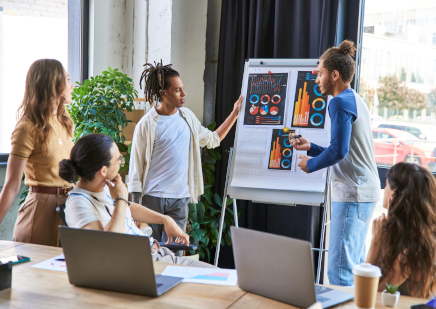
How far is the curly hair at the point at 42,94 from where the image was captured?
198 cm

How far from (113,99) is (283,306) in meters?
2.33

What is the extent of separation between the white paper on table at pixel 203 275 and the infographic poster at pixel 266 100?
150 centimetres

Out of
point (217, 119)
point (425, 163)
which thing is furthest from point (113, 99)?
point (425, 163)

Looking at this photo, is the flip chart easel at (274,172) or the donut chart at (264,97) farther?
the donut chart at (264,97)

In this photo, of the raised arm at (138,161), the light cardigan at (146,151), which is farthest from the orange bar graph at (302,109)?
the raised arm at (138,161)

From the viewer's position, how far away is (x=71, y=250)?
1305 millimetres

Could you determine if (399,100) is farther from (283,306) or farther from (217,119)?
(283,306)

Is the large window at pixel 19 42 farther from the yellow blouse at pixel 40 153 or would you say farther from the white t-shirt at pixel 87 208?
the white t-shirt at pixel 87 208

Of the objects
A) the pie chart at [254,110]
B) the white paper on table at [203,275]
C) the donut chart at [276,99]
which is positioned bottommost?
the white paper on table at [203,275]

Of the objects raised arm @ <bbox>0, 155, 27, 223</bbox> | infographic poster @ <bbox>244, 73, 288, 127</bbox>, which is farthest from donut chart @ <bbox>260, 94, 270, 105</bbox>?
raised arm @ <bbox>0, 155, 27, 223</bbox>

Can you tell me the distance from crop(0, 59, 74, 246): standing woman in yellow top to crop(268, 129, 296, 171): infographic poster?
4.22 ft

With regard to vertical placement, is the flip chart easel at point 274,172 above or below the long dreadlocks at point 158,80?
below

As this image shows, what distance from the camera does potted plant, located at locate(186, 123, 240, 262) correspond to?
3366 mm

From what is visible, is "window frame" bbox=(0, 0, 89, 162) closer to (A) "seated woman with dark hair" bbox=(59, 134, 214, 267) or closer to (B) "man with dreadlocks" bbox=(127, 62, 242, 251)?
(B) "man with dreadlocks" bbox=(127, 62, 242, 251)
